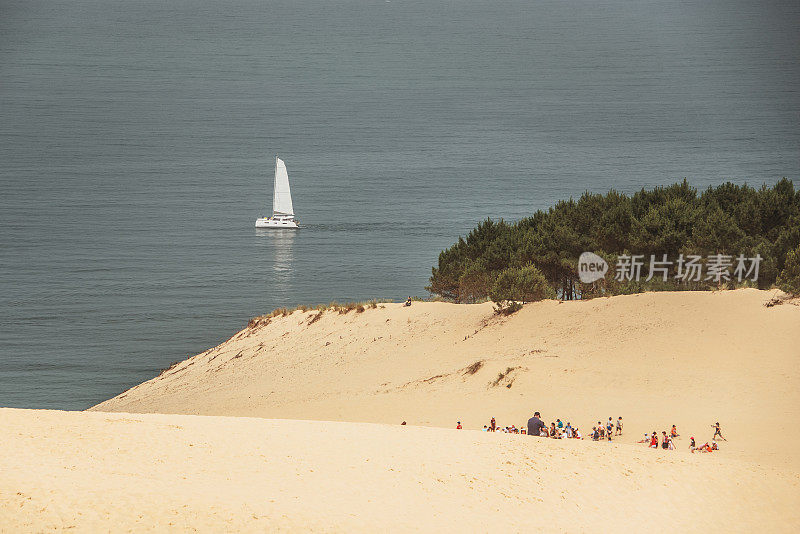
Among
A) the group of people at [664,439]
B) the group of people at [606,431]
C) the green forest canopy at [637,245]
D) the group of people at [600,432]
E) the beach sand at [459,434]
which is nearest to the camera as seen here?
the beach sand at [459,434]

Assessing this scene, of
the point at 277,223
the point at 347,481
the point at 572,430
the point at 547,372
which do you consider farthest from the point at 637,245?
the point at 277,223

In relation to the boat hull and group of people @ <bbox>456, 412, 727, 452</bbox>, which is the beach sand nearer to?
group of people @ <bbox>456, 412, 727, 452</bbox>

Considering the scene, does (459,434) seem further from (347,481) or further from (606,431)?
(347,481)

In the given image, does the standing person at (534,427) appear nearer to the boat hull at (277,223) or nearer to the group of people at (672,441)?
the group of people at (672,441)

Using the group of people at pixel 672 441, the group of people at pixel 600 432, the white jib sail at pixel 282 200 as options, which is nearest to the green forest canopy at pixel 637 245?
the group of people at pixel 672 441

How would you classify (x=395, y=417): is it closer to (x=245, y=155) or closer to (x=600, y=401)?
(x=600, y=401)

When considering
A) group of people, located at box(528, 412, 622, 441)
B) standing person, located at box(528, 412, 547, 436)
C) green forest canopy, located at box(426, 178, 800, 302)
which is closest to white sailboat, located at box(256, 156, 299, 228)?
green forest canopy, located at box(426, 178, 800, 302)

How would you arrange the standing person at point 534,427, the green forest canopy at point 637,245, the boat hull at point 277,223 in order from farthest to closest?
1. the boat hull at point 277,223
2. the green forest canopy at point 637,245
3. the standing person at point 534,427
